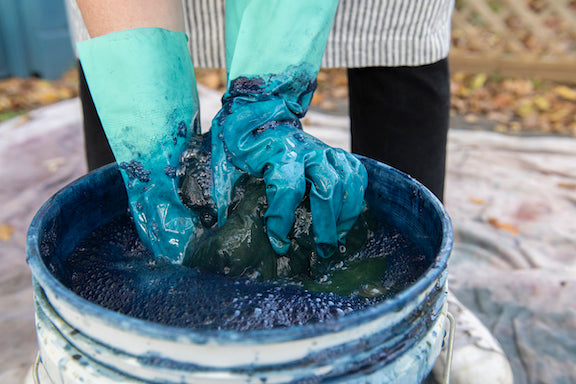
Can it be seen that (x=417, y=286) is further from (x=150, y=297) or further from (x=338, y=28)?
(x=338, y=28)

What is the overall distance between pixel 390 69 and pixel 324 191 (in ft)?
2.29

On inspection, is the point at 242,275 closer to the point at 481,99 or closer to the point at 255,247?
the point at 255,247

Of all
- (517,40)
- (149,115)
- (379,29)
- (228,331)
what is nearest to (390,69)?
(379,29)

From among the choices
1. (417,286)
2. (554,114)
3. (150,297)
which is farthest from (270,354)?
(554,114)

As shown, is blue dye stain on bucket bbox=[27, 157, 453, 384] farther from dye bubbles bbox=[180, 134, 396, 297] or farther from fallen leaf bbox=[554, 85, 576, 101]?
fallen leaf bbox=[554, 85, 576, 101]

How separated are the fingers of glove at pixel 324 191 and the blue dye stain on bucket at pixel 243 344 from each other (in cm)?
17

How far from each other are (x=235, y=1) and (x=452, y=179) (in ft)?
5.07

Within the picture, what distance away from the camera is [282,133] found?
879mm


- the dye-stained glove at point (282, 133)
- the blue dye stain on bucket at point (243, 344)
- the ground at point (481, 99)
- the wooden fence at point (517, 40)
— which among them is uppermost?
the dye-stained glove at point (282, 133)

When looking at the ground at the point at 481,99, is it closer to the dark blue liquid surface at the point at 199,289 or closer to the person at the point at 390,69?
the person at the point at 390,69

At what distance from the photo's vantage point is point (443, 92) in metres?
1.42

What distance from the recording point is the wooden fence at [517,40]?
138 inches

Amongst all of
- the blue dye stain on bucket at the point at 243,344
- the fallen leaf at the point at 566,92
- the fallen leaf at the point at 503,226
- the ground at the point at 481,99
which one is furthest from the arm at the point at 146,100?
the fallen leaf at the point at 566,92

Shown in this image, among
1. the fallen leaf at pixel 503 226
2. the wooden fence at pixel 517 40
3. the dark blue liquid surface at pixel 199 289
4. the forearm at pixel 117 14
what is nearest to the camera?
the dark blue liquid surface at pixel 199 289
